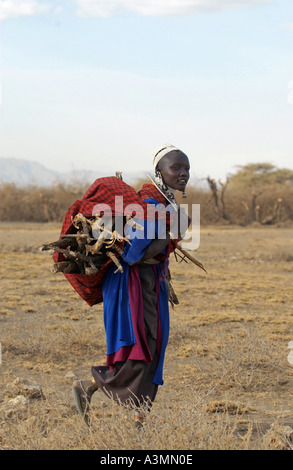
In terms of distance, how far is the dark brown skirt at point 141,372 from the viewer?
3268mm

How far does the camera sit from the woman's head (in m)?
3.28

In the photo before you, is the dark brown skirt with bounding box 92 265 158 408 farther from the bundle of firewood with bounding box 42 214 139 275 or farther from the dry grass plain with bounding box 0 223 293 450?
the bundle of firewood with bounding box 42 214 139 275

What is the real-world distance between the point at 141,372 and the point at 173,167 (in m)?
1.06

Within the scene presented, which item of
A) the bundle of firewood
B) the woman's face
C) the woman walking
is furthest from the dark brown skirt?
the woman's face

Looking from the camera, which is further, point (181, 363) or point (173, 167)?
→ point (181, 363)

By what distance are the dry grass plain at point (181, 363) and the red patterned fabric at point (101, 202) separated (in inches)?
26.4

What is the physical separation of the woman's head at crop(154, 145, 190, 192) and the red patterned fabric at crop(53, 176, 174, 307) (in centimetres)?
10

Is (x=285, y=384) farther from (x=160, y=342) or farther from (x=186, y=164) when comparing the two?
(x=186, y=164)

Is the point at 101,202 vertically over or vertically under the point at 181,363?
over

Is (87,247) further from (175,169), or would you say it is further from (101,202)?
(175,169)

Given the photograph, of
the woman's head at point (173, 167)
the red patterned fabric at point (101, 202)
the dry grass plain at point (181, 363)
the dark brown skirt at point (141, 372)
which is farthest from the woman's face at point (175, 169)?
the dry grass plain at point (181, 363)

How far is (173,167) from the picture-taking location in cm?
329

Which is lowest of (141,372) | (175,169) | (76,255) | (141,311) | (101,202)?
(141,372)

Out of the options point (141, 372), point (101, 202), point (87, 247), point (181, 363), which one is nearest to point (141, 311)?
point (141, 372)
